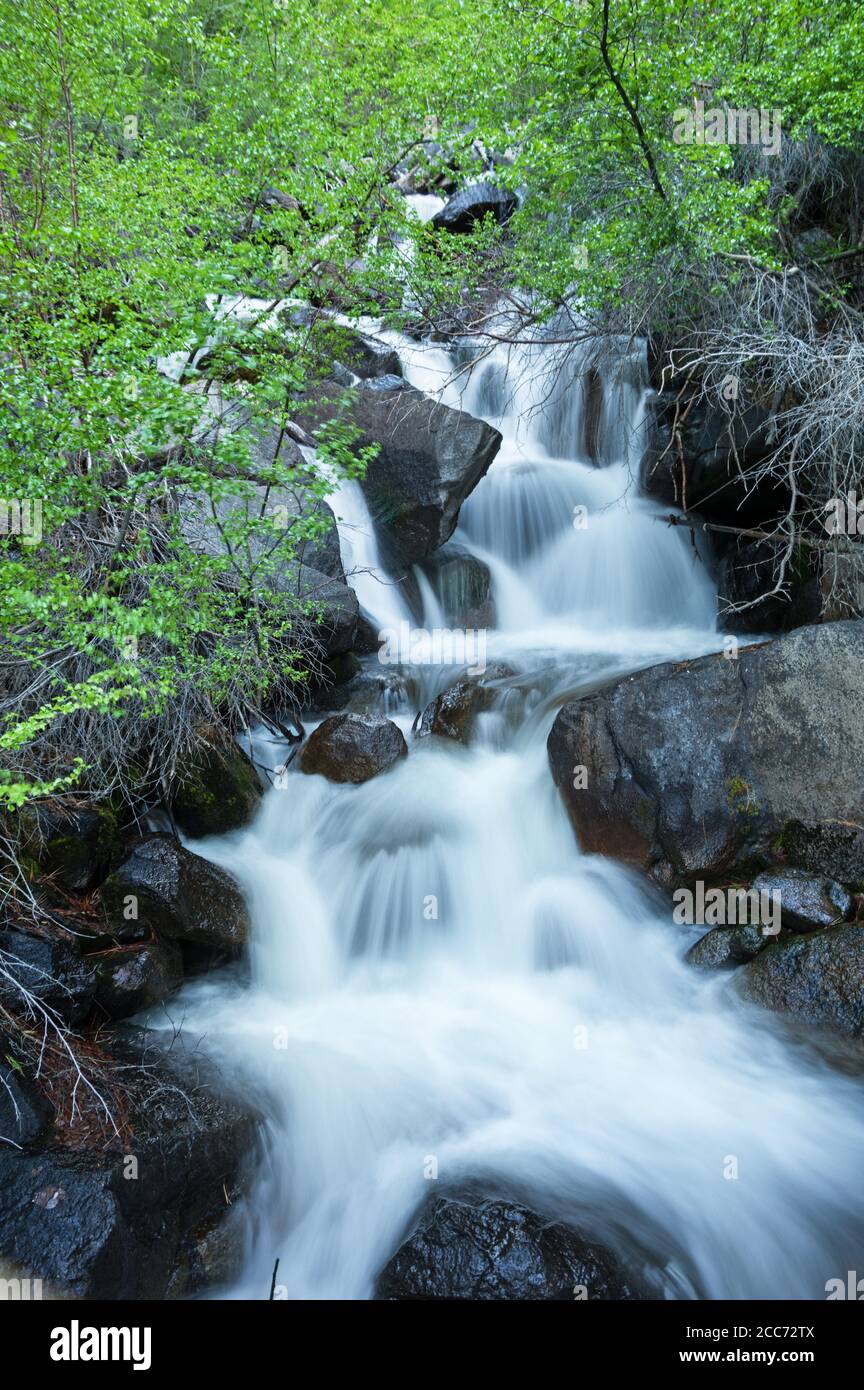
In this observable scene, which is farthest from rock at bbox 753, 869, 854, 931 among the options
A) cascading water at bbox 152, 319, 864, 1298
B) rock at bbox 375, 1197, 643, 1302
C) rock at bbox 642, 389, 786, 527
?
rock at bbox 642, 389, 786, 527

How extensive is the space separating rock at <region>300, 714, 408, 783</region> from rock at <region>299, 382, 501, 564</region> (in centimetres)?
333

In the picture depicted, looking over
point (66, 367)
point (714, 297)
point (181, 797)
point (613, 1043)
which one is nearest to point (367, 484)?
point (714, 297)

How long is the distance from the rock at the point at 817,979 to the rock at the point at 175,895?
3.50 metres

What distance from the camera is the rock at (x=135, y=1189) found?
330cm

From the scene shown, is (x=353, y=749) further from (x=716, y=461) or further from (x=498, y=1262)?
(x=716, y=461)

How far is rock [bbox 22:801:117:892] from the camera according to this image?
4.99 m

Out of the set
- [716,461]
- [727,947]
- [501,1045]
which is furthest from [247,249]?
[727,947]

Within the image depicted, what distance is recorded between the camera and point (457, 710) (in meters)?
7.54

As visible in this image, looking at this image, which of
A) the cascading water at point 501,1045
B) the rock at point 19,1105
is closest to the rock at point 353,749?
the cascading water at point 501,1045

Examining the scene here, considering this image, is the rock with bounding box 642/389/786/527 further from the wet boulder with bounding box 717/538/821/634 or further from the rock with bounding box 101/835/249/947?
the rock with bounding box 101/835/249/947

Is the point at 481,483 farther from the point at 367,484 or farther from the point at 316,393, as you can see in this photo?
the point at 316,393

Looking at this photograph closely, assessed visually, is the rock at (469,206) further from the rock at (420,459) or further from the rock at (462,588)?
the rock at (462,588)

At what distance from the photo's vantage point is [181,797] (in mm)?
6223

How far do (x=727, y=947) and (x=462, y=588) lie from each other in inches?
225
